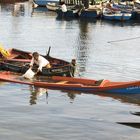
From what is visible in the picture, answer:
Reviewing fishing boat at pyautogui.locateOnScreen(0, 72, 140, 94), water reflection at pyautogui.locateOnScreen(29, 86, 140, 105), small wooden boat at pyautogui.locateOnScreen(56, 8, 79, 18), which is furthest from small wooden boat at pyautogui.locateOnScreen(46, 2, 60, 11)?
water reflection at pyautogui.locateOnScreen(29, 86, 140, 105)

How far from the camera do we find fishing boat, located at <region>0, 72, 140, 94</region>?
77.0 ft

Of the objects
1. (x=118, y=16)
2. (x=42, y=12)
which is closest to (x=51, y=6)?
(x=42, y=12)

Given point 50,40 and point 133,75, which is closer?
point 133,75

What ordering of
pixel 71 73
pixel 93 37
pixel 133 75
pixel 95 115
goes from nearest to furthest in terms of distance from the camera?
pixel 95 115 < pixel 71 73 < pixel 133 75 < pixel 93 37

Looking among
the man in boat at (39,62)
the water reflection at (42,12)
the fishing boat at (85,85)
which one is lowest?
the water reflection at (42,12)

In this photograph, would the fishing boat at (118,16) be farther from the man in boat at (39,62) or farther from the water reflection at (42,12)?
the man in boat at (39,62)

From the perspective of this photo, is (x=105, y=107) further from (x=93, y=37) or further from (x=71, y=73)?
(x=93, y=37)

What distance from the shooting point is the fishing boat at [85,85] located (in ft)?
77.0

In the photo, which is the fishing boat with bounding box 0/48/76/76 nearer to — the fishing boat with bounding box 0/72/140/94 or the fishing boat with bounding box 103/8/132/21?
the fishing boat with bounding box 0/72/140/94

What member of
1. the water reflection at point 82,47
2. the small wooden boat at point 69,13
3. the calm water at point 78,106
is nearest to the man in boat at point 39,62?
the calm water at point 78,106

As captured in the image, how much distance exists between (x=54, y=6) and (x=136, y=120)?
6493 cm

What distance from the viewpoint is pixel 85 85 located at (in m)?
25.2

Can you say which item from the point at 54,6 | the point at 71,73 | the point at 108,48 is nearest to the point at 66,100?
the point at 71,73

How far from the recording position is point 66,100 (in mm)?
23281
